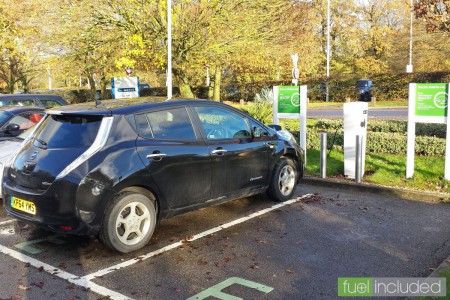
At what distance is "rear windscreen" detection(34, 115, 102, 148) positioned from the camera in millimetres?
4895

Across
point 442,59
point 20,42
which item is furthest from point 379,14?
point 20,42

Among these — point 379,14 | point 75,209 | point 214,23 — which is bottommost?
point 75,209

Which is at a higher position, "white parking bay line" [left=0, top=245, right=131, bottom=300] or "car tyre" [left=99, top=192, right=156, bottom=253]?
"car tyre" [left=99, top=192, right=156, bottom=253]

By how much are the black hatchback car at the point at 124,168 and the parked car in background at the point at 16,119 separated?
3365 mm

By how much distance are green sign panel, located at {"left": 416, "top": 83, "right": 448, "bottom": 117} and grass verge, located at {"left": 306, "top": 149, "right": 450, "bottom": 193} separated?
1.12m

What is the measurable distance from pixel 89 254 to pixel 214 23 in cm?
1165

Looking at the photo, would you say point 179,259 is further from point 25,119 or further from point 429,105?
point 25,119

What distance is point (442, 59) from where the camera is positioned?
40.8 m

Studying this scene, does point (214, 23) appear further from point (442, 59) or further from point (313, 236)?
point (442, 59)

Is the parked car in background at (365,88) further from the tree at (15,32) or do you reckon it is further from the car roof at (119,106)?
the car roof at (119,106)

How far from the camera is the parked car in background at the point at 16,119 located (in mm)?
8359

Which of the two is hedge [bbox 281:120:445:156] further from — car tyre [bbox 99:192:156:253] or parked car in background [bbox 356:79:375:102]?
parked car in background [bbox 356:79:375:102]

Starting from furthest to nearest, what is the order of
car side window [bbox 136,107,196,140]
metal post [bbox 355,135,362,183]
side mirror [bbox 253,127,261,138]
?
metal post [bbox 355,135,362,183] < side mirror [bbox 253,127,261,138] < car side window [bbox 136,107,196,140]

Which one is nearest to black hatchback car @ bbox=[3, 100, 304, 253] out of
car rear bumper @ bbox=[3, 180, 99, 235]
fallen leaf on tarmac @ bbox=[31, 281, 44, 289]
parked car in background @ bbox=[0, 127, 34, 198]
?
car rear bumper @ bbox=[3, 180, 99, 235]
